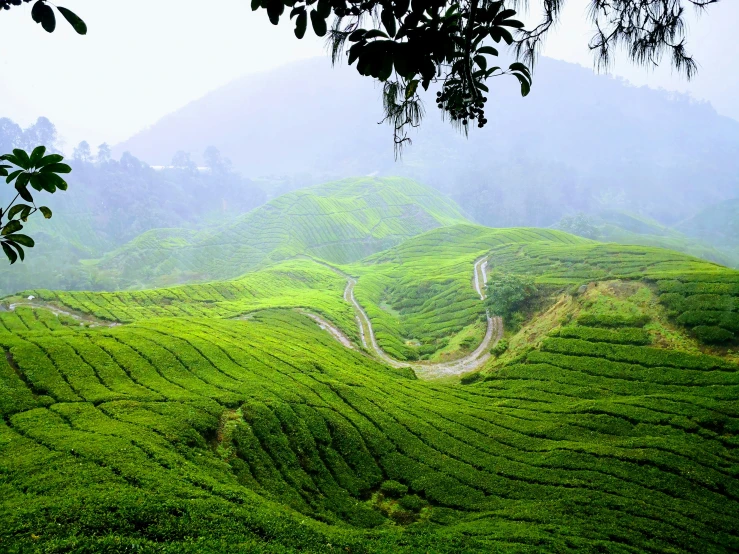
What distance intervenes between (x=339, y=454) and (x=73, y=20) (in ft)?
50.1

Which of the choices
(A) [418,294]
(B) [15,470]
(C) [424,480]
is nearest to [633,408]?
(C) [424,480]

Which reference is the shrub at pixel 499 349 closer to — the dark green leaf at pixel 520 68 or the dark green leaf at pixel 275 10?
the dark green leaf at pixel 520 68

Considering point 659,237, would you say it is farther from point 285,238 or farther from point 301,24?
point 301,24

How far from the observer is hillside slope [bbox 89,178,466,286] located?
85562 mm

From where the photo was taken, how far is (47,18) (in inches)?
119

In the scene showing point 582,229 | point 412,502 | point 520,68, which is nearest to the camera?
point 520,68

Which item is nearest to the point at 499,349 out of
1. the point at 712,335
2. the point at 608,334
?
the point at 608,334

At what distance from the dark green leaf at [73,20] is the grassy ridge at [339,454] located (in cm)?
884

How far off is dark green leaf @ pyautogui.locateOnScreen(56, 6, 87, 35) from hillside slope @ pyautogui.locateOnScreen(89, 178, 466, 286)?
3259 inches

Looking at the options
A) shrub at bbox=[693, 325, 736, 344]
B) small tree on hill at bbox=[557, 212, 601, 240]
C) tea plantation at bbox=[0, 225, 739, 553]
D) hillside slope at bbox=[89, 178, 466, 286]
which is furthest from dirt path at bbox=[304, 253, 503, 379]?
small tree on hill at bbox=[557, 212, 601, 240]

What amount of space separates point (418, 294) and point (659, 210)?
145 metres

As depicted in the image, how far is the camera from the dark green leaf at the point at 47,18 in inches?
117

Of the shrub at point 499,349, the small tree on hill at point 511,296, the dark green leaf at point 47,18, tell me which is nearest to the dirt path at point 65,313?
the shrub at point 499,349

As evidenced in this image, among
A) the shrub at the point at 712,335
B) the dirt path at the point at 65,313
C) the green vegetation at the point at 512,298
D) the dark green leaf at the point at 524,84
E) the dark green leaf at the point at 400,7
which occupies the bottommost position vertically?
the dirt path at the point at 65,313
